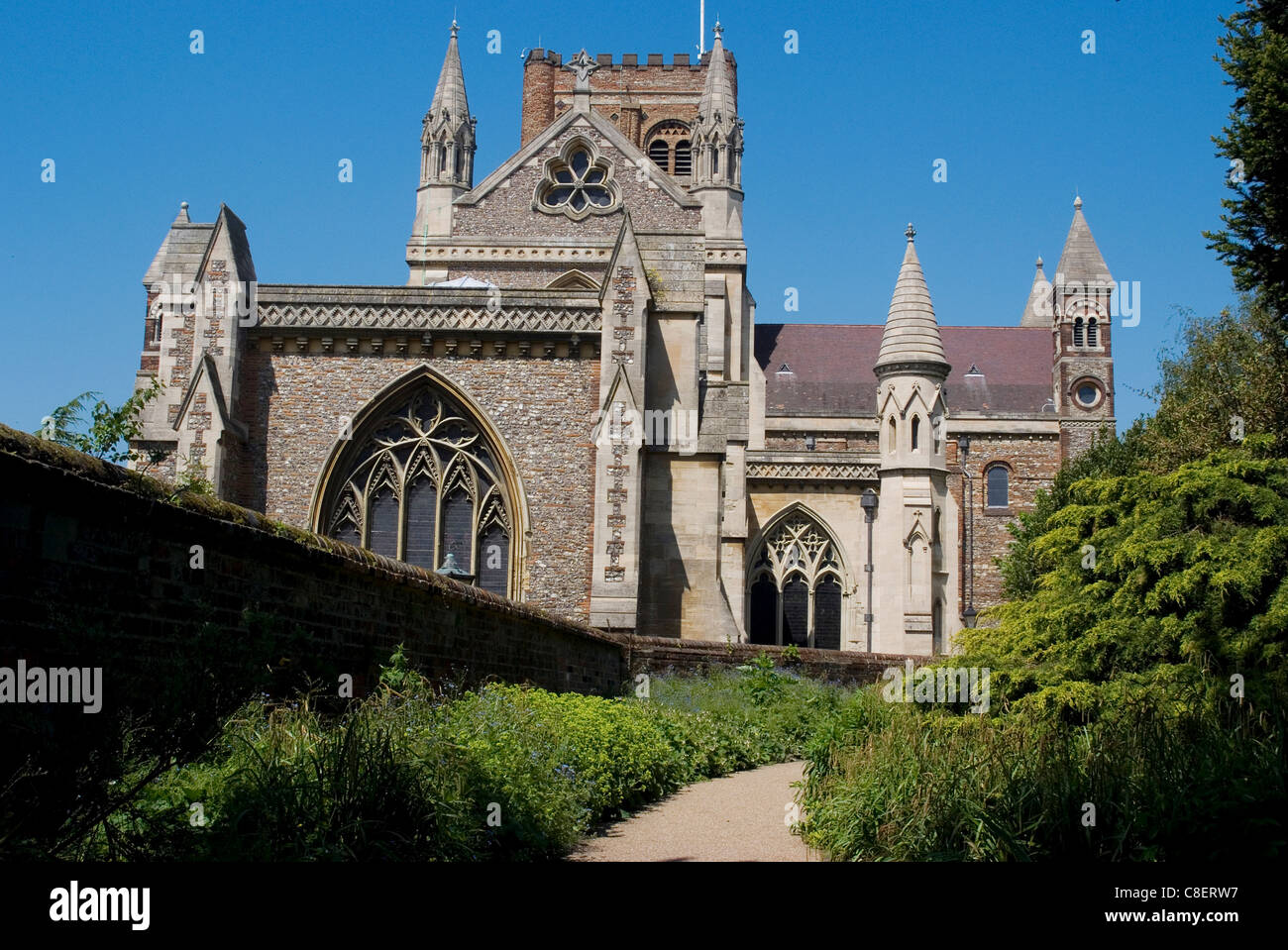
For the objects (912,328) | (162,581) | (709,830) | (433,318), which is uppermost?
(912,328)

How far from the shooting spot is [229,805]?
577cm

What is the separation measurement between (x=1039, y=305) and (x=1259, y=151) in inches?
1661

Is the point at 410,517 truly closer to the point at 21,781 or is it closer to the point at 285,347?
the point at 285,347

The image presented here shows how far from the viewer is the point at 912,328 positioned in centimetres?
2819

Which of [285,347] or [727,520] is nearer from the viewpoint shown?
[285,347]

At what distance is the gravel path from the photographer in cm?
800


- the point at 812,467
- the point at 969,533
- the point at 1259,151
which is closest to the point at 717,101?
the point at 812,467

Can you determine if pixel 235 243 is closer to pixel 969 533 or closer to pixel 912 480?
pixel 912 480

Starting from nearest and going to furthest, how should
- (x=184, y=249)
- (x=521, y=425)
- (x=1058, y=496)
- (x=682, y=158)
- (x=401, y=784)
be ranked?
(x=401, y=784)
(x=521, y=425)
(x=184, y=249)
(x=1058, y=496)
(x=682, y=158)

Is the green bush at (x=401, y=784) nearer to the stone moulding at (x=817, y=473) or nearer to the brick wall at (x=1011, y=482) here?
the stone moulding at (x=817, y=473)

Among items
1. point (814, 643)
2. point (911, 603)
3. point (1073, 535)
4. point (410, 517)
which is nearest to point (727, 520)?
point (814, 643)

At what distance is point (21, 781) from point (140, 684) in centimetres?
116

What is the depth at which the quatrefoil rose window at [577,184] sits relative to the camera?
34.2 meters

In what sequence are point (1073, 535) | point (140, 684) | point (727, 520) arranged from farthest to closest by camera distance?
point (727, 520) → point (1073, 535) → point (140, 684)
